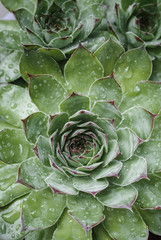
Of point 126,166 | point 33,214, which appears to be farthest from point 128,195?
point 33,214

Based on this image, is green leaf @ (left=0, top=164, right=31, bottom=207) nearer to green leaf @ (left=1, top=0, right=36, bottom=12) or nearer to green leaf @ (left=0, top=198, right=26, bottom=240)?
green leaf @ (left=0, top=198, right=26, bottom=240)

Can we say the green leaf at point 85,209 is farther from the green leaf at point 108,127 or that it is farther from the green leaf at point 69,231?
the green leaf at point 108,127

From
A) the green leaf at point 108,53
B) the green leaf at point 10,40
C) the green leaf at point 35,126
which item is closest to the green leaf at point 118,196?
the green leaf at point 35,126

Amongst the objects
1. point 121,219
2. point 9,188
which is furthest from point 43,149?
point 121,219

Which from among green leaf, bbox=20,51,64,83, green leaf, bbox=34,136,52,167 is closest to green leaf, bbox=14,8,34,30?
green leaf, bbox=20,51,64,83

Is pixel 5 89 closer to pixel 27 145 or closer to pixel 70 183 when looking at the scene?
pixel 27 145

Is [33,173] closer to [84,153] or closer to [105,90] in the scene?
[84,153]
